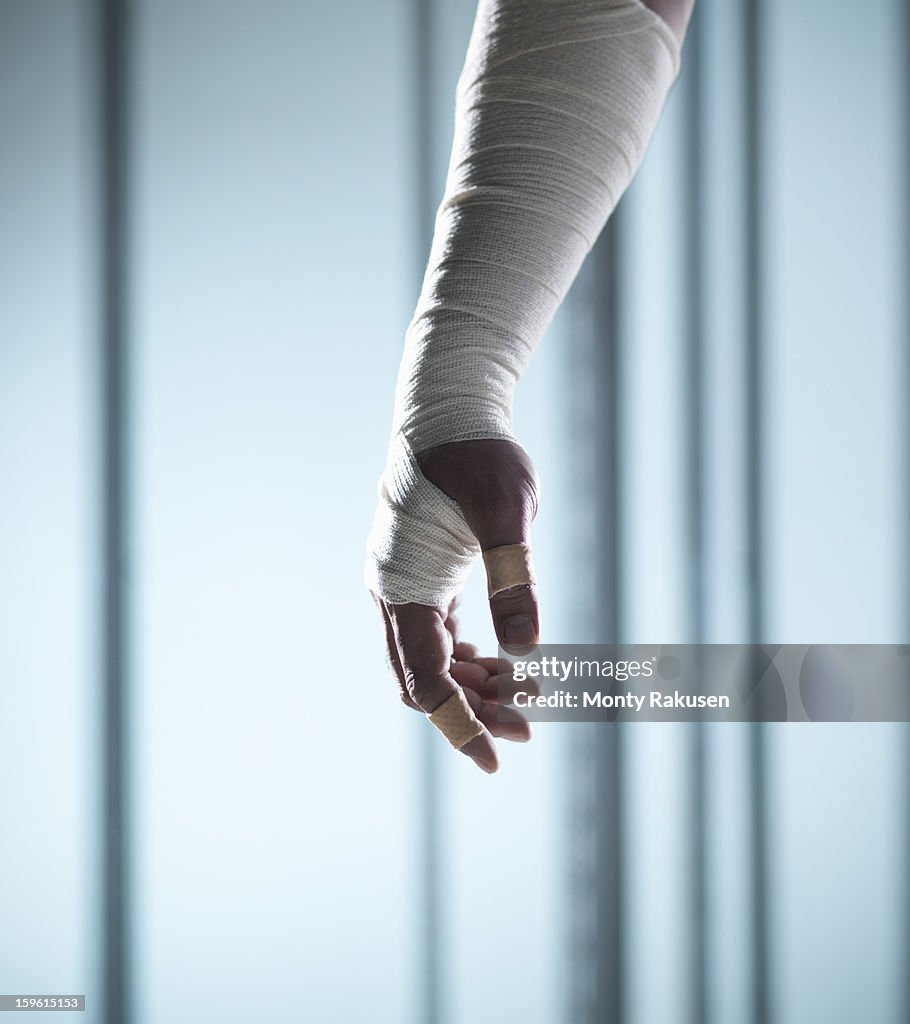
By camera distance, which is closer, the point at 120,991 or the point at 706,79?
the point at 120,991

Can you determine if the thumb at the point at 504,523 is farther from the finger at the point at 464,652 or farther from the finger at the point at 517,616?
the finger at the point at 464,652

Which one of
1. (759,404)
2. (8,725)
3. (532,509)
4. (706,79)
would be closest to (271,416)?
(8,725)

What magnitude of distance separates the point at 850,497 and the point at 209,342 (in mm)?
1095

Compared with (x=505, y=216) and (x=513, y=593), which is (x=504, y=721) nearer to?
(x=513, y=593)

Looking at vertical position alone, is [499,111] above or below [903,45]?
below

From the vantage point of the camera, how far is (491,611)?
0.37 metres

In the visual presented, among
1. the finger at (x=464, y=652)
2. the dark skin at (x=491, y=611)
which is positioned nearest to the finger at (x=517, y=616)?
→ the dark skin at (x=491, y=611)

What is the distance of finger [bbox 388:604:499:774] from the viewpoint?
410mm

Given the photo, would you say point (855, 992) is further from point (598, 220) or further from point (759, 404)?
point (598, 220)

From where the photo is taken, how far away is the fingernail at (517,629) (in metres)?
0.37

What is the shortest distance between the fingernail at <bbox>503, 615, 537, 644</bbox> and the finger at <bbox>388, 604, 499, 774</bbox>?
0.17ft

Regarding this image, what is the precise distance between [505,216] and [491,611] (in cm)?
20

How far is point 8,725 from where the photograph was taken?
132cm

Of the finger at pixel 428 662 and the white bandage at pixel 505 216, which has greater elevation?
the white bandage at pixel 505 216
